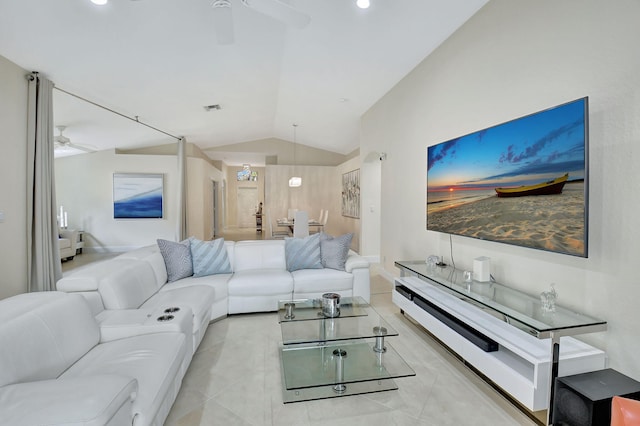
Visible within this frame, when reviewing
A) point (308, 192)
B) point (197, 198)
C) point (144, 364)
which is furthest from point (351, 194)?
point (144, 364)

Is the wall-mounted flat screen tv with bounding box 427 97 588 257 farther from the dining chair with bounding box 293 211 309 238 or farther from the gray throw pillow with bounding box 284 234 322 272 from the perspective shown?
the dining chair with bounding box 293 211 309 238

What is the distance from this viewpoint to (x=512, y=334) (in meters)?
2.06

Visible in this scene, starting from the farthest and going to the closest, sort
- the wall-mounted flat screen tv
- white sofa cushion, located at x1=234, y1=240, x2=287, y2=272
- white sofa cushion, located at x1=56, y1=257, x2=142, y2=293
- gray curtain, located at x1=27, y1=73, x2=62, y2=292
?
white sofa cushion, located at x1=234, y1=240, x2=287, y2=272, gray curtain, located at x1=27, y1=73, x2=62, y2=292, white sofa cushion, located at x1=56, y1=257, x2=142, y2=293, the wall-mounted flat screen tv

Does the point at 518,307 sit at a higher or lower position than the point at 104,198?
lower

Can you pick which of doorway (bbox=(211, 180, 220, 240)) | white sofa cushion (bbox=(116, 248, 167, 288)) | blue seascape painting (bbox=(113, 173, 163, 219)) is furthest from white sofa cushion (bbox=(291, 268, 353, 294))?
doorway (bbox=(211, 180, 220, 240))

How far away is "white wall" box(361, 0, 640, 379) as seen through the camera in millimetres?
1731

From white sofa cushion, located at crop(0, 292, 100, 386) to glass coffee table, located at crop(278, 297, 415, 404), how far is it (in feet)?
3.95

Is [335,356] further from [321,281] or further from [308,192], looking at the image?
[308,192]

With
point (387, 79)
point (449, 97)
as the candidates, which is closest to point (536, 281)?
point (449, 97)

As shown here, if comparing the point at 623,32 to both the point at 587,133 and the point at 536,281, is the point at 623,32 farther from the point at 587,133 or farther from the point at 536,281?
the point at 536,281

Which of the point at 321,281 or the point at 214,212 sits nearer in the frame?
the point at 321,281

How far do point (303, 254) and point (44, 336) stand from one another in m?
2.64

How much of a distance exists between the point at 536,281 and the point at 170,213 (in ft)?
25.7

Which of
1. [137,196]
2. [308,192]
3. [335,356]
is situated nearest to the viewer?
[335,356]
